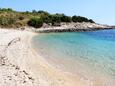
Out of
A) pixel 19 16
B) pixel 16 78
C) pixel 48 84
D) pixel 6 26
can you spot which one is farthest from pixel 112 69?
pixel 19 16

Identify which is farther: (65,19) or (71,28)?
(65,19)

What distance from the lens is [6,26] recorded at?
7588cm

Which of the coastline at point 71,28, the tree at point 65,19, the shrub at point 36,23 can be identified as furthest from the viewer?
the tree at point 65,19

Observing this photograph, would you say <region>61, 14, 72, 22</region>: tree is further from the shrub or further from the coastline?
the shrub

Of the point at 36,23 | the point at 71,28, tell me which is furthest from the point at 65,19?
the point at 36,23

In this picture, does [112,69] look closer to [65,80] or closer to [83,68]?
[83,68]

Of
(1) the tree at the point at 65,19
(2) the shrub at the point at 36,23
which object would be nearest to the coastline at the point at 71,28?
(2) the shrub at the point at 36,23

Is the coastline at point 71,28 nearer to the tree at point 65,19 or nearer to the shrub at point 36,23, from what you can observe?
the shrub at point 36,23

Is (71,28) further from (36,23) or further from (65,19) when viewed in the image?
(36,23)

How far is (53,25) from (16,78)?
70.7 meters

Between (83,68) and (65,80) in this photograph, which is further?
(83,68)

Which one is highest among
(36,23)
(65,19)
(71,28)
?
(65,19)

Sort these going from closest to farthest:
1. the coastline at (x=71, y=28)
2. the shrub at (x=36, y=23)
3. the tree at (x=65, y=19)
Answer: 1. the coastline at (x=71, y=28)
2. the shrub at (x=36, y=23)
3. the tree at (x=65, y=19)

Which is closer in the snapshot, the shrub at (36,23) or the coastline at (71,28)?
the coastline at (71,28)
